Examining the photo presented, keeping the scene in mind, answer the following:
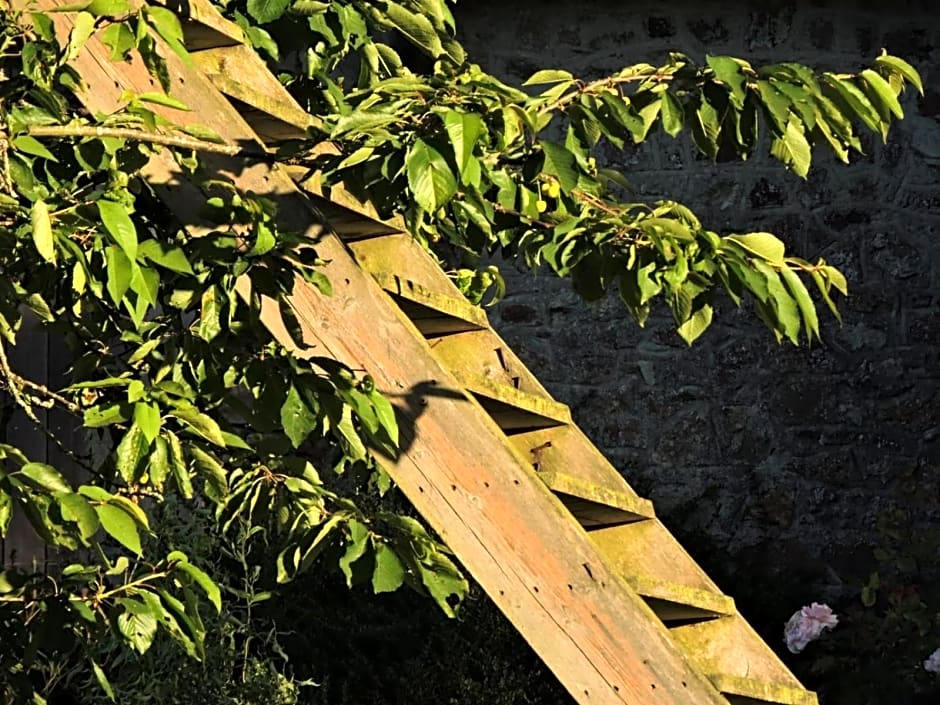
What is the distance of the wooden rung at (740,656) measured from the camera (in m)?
2.00

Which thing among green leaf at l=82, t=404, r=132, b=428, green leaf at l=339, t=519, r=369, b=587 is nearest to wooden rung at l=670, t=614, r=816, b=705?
green leaf at l=339, t=519, r=369, b=587

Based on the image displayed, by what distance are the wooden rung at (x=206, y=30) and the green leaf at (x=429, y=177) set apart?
49 centimetres

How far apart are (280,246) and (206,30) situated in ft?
1.29

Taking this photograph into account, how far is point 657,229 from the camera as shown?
173 cm

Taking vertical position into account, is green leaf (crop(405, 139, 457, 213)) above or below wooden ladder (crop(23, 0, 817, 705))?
above

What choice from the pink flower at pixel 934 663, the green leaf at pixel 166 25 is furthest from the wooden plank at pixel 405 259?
the pink flower at pixel 934 663

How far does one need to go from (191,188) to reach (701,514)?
13.4ft

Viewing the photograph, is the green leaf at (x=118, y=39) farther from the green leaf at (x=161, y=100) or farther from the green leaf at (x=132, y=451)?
the green leaf at (x=132, y=451)

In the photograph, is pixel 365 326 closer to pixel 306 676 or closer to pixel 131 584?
pixel 131 584

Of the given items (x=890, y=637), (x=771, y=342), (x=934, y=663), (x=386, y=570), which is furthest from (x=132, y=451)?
(x=771, y=342)

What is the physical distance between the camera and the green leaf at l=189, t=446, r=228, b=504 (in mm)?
1943

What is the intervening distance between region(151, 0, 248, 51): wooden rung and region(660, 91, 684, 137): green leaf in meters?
0.58

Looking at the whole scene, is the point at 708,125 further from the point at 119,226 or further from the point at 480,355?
the point at 119,226

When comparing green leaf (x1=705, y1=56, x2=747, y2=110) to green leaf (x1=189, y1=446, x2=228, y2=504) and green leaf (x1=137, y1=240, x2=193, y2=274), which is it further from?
green leaf (x1=189, y1=446, x2=228, y2=504)
